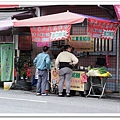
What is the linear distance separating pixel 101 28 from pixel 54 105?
3459 millimetres

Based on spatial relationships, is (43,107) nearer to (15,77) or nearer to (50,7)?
(15,77)

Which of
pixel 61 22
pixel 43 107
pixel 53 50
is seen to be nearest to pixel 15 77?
pixel 53 50

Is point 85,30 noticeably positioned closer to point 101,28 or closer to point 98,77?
point 101,28

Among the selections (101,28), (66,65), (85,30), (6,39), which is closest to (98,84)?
(66,65)

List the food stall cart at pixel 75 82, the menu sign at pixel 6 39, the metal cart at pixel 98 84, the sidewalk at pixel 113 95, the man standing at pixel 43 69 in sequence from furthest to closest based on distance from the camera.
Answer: the menu sign at pixel 6 39
the sidewalk at pixel 113 95
the man standing at pixel 43 69
the food stall cart at pixel 75 82
the metal cart at pixel 98 84

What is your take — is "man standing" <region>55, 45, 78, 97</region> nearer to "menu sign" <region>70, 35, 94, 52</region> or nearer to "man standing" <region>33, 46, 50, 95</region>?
"man standing" <region>33, 46, 50, 95</region>

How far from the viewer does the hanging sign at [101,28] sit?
11664 millimetres

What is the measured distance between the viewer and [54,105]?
33.6 ft

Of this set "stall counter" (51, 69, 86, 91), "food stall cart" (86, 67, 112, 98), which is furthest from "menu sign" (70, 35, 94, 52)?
"food stall cart" (86, 67, 112, 98)

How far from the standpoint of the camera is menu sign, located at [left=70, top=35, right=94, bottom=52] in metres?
14.2

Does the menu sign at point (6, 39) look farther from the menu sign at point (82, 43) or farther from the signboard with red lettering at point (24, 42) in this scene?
the menu sign at point (82, 43)

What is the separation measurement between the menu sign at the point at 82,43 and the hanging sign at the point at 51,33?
2.16 metres

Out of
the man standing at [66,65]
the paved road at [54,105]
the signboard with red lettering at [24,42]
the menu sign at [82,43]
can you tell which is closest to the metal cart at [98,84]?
the paved road at [54,105]

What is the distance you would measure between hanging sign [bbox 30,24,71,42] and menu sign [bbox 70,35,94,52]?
216 centimetres
